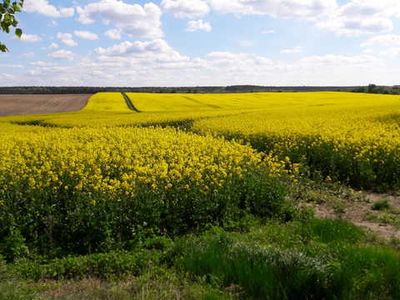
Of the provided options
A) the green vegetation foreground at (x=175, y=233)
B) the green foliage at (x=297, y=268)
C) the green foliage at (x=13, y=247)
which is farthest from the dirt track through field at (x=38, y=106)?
the green foliage at (x=297, y=268)

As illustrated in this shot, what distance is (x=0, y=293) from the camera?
4699mm

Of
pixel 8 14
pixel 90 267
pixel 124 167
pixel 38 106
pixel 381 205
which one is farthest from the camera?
pixel 38 106

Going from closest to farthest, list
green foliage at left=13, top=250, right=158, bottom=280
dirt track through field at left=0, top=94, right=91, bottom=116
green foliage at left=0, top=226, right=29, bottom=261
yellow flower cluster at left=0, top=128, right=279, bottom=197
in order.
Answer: green foliage at left=13, top=250, right=158, bottom=280, green foliage at left=0, top=226, right=29, bottom=261, yellow flower cluster at left=0, top=128, right=279, bottom=197, dirt track through field at left=0, top=94, right=91, bottom=116

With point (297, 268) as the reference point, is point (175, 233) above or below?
below

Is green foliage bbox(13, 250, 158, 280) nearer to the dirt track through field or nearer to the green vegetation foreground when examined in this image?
the green vegetation foreground

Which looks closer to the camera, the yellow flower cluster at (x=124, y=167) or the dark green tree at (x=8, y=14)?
the dark green tree at (x=8, y=14)

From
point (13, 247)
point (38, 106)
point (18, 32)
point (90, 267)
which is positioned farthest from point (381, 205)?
point (38, 106)

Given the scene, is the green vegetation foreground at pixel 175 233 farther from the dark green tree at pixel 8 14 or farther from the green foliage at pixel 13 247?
the dark green tree at pixel 8 14

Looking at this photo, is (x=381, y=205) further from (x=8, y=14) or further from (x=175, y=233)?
(x=8, y=14)

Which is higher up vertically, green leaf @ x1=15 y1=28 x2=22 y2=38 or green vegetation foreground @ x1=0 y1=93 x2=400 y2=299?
green leaf @ x1=15 y1=28 x2=22 y2=38

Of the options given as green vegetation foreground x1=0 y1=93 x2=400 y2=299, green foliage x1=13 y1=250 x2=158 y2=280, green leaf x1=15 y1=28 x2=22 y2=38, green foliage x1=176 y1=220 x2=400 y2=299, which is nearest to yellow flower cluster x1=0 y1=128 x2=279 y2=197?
green vegetation foreground x1=0 y1=93 x2=400 y2=299

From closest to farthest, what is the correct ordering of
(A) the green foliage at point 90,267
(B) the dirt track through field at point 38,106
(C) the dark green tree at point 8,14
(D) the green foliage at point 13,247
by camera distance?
1. (C) the dark green tree at point 8,14
2. (A) the green foliage at point 90,267
3. (D) the green foliage at point 13,247
4. (B) the dirt track through field at point 38,106

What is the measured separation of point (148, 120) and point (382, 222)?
21.3 metres

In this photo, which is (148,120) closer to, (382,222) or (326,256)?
(382,222)
